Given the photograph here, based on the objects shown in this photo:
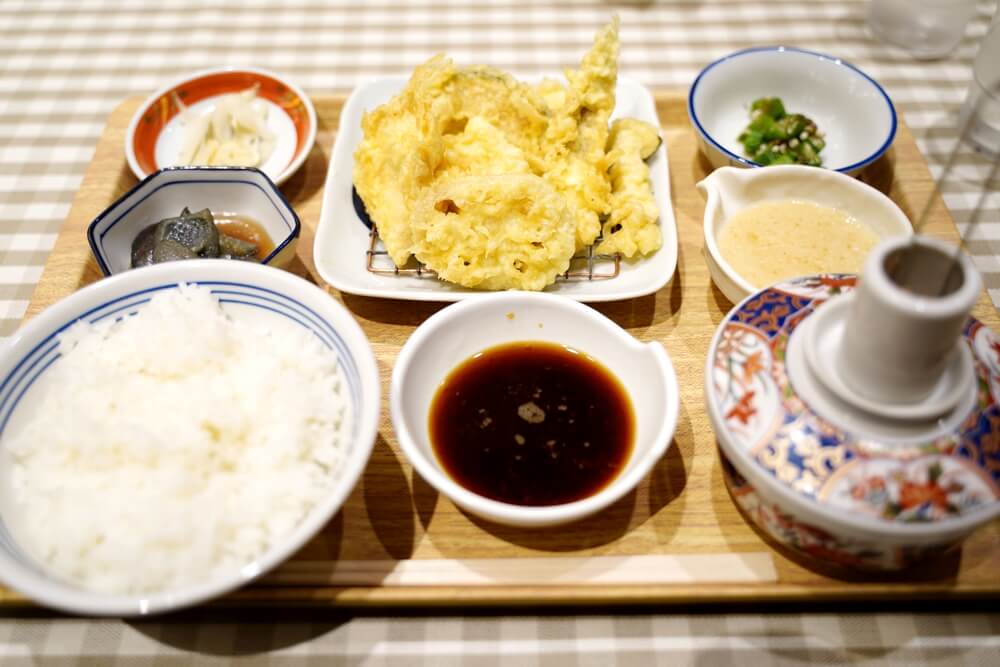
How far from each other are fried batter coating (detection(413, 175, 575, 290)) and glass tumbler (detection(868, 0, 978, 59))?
2551 mm

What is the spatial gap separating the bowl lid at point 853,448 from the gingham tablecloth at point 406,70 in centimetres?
54

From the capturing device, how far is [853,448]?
5.19 feet

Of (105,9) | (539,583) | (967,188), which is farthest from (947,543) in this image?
(105,9)

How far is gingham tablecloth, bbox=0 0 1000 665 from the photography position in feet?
6.25

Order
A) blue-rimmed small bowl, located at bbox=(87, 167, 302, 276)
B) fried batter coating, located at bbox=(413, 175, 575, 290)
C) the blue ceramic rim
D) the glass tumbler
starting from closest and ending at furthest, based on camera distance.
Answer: the blue ceramic rim, fried batter coating, located at bbox=(413, 175, 575, 290), blue-rimmed small bowl, located at bbox=(87, 167, 302, 276), the glass tumbler

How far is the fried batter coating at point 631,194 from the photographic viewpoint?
8.35 feet

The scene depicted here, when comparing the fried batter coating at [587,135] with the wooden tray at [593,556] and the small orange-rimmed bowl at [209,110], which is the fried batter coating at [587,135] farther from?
the small orange-rimmed bowl at [209,110]

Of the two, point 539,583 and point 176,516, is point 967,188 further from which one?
point 176,516

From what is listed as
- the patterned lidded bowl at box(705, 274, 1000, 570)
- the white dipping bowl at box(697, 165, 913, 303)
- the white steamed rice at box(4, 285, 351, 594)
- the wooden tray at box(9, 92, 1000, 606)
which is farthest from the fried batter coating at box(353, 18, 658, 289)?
the patterned lidded bowl at box(705, 274, 1000, 570)

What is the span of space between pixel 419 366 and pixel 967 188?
8.23 feet

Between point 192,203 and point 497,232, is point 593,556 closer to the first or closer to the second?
point 497,232

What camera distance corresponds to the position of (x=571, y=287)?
252 cm

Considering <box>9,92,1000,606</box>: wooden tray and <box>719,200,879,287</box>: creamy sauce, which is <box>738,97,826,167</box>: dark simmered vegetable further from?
<box>9,92,1000,606</box>: wooden tray

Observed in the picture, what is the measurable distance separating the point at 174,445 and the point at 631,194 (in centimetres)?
171
